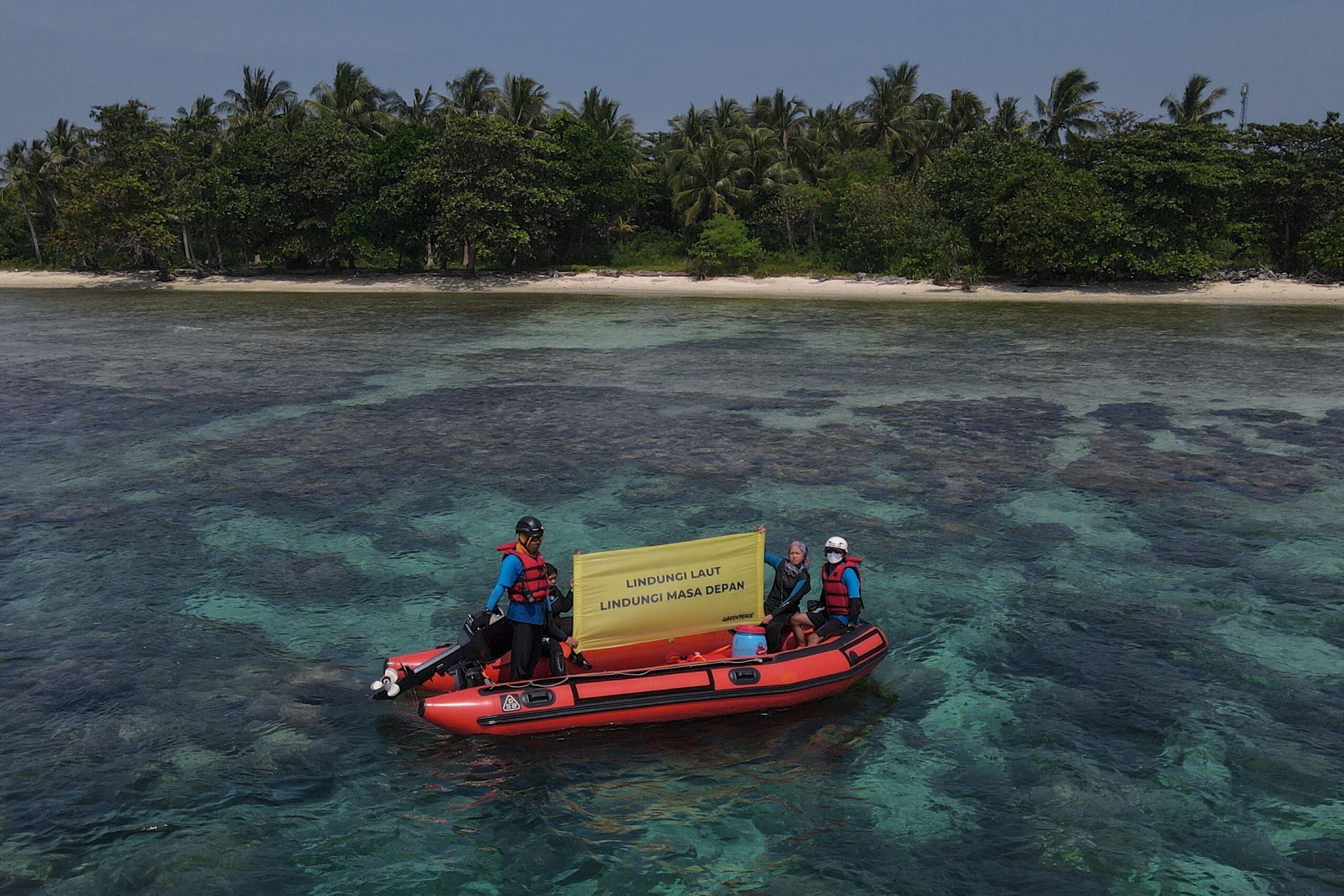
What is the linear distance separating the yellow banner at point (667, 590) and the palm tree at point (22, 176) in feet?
242

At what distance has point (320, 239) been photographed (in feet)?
210

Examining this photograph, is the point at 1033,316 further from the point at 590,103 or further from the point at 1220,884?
the point at 1220,884

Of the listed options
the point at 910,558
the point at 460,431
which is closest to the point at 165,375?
the point at 460,431

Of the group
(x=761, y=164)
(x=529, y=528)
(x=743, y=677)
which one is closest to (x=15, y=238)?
(x=761, y=164)

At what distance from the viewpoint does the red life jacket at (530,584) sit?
1083cm

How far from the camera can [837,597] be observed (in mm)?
12109

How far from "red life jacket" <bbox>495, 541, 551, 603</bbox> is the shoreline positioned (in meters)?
47.7

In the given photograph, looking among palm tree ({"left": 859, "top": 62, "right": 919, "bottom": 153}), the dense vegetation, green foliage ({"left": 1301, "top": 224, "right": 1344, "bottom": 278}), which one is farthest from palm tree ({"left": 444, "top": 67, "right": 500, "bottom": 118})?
green foliage ({"left": 1301, "top": 224, "right": 1344, "bottom": 278})

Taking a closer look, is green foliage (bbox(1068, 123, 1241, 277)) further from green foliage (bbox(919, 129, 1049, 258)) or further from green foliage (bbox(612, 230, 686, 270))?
green foliage (bbox(612, 230, 686, 270))

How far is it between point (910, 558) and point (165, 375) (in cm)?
2659

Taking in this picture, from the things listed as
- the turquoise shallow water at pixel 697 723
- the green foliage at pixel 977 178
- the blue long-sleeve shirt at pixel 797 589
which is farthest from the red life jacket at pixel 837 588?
the green foliage at pixel 977 178

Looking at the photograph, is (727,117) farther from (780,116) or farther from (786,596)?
(786,596)

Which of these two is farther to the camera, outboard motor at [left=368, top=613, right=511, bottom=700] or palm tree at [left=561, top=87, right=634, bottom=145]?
palm tree at [left=561, top=87, right=634, bottom=145]

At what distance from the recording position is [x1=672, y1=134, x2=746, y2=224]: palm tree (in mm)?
62531
